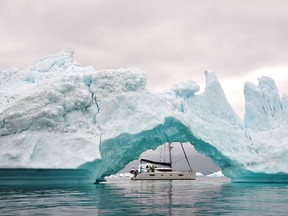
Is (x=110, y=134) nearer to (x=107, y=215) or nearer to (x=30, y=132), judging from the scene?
(x=30, y=132)

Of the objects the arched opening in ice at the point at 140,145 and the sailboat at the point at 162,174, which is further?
the sailboat at the point at 162,174

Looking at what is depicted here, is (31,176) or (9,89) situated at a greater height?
(9,89)

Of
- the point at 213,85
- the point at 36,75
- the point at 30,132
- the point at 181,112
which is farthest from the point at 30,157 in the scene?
the point at 213,85

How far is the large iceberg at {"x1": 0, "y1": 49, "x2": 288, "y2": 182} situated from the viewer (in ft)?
61.9

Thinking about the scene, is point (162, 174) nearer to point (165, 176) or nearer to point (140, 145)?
point (165, 176)

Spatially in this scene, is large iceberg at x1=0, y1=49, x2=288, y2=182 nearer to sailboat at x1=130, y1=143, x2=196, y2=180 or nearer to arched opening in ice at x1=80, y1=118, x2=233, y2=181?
arched opening in ice at x1=80, y1=118, x2=233, y2=181

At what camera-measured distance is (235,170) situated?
24750mm

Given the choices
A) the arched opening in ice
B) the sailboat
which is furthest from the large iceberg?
the sailboat

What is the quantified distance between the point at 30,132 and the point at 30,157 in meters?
1.25

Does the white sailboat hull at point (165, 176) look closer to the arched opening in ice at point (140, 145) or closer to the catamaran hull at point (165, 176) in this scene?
the catamaran hull at point (165, 176)

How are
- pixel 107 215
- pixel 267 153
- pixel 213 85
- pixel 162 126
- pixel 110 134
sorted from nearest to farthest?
pixel 107 215
pixel 110 134
pixel 162 126
pixel 267 153
pixel 213 85

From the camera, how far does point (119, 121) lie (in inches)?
814

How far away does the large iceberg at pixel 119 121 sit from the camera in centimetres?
1888

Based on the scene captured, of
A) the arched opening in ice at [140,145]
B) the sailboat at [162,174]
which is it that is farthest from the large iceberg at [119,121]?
the sailboat at [162,174]
